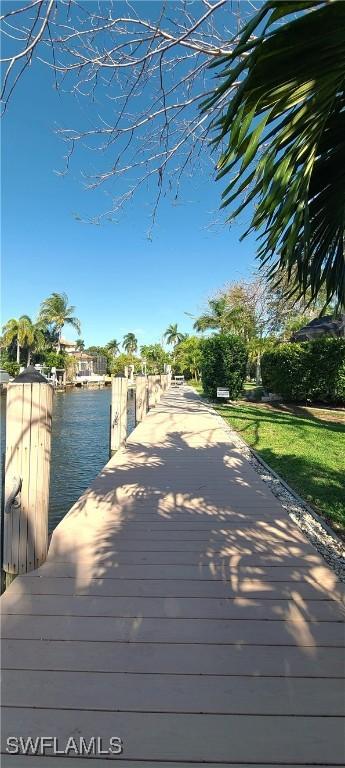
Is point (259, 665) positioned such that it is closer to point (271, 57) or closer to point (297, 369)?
point (271, 57)

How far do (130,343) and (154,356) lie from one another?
70.4ft

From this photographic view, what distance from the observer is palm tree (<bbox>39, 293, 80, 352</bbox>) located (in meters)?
51.4

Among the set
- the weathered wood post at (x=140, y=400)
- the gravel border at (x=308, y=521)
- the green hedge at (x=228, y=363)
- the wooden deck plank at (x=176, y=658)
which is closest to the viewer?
the wooden deck plank at (x=176, y=658)

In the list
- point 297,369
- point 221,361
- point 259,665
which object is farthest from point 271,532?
point 221,361

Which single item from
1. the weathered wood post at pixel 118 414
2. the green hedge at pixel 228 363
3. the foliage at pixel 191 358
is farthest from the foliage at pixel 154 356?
the weathered wood post at pixel 118 414

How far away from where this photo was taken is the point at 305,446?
7465 mm

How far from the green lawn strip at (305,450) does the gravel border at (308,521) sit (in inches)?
5.5

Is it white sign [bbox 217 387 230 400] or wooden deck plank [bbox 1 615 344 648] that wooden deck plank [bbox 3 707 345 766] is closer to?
wooden deck plank [bbox 1 615 344 648]

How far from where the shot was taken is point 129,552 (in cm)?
299

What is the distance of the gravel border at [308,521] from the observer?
9.90ft

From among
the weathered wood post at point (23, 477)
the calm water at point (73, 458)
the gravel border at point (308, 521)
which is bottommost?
the calm water at point (73, 458)

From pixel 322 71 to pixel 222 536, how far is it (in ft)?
10.1

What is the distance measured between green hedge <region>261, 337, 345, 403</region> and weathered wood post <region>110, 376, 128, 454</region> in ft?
24.7

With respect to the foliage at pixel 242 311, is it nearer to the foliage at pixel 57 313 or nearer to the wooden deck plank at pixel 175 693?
the wooden deck plank at pixel 175 693
